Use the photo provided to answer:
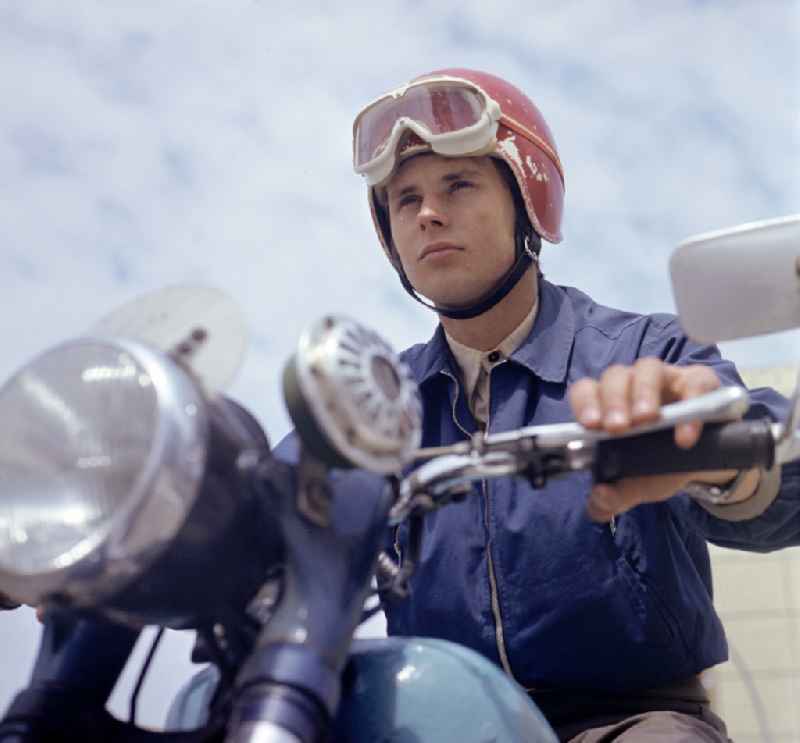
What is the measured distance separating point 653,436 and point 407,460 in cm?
21

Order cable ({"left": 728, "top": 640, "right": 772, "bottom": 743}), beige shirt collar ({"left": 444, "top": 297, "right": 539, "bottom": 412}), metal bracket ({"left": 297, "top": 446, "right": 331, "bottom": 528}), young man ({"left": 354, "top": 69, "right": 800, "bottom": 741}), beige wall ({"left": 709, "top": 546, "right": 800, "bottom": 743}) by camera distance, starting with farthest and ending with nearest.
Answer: beige wall ({"left": 709, "top": 546, "right": 800, "bottom": 743}) < cable ({"left": 728, "top": 640, "right": 772, "bottom": 743}) < beige shirt collar ({"left": 444, "top": 297, "right": 539, "bottom": 412}) < young man ({"left": 354, "top": 69, "right": 800, "bottom": 741}) < metal bracket ({"left": 297, "top": 446, "right": 331, "bottom": 528})

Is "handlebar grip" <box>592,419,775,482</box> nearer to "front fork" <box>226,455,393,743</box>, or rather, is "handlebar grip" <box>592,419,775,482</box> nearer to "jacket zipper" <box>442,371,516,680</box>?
"front fork" <box>226,455,393,743</box>

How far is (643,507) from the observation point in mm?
1658

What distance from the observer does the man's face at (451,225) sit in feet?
6.66

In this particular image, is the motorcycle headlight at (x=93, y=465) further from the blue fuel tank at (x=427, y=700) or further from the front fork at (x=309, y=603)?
the blue fuel tank at (x=427, y=700)

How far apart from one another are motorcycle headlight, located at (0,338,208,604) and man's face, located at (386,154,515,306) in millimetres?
1305

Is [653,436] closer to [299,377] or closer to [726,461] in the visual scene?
[726,461]

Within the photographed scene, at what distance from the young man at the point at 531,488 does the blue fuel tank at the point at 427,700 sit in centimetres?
19

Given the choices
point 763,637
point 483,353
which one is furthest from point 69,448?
point 763,637

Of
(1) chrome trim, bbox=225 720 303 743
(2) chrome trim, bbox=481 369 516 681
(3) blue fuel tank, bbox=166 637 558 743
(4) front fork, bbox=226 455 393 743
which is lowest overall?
(2) chrome trim, bbox=481 369 516 681

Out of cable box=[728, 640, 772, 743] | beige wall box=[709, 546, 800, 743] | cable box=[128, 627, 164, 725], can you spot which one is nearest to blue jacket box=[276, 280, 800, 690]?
→ cable box=[728, 640, 772, 743]

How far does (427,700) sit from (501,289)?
1192 millimetres

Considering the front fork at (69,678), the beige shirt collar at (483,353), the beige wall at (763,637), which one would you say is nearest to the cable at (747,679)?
the beige wall at (763,637)

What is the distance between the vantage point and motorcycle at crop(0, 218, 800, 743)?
719 mm
